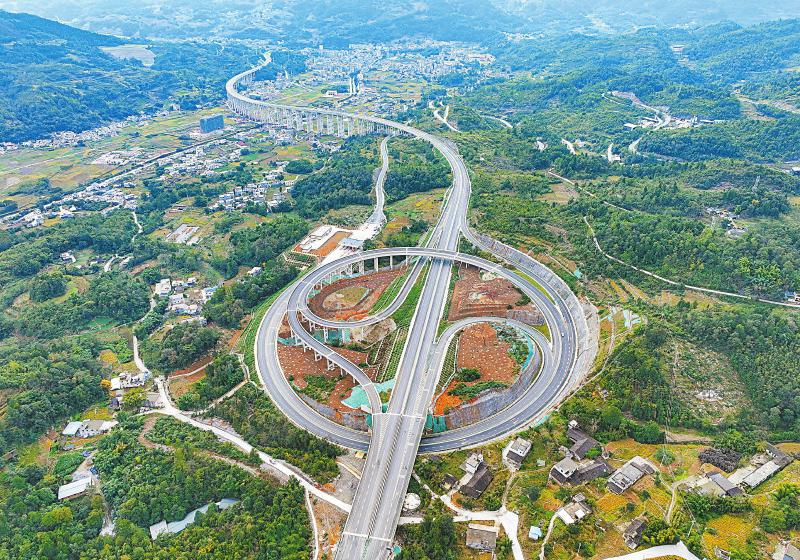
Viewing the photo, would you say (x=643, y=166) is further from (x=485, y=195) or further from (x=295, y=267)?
(x=295, y=267)

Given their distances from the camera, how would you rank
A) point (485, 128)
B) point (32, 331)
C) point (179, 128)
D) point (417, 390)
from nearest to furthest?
point (417, 390)
point (32, 331)
point (485, 128)
point (179, 128)

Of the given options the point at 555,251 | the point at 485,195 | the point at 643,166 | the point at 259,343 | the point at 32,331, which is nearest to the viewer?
the point at 259,343

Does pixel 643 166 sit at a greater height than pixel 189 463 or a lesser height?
greater

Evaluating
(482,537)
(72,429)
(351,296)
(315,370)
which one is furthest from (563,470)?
(72,429)

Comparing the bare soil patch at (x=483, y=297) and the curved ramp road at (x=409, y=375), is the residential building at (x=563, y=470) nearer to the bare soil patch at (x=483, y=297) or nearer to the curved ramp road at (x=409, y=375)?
the curved ramp road at (x=409, y=375)

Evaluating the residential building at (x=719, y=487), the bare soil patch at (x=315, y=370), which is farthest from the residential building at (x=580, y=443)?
the bare soil patch at (x=315, y=370)

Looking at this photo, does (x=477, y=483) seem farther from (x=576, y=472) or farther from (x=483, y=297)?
(x=483, y=297)

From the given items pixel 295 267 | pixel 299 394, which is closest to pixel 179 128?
pixel 295 267

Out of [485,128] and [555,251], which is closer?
[555,251]
